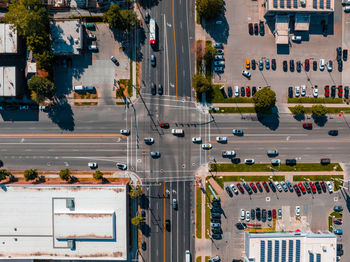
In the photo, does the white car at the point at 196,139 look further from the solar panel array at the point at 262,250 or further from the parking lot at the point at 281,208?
the solar panel array at the point at 262,250

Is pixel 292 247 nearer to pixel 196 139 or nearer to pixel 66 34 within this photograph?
pixel 196 139

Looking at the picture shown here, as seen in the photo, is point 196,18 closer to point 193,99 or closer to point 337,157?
point 193,99

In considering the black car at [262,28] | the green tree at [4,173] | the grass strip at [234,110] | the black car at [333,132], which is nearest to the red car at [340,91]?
the black car at [333,132]

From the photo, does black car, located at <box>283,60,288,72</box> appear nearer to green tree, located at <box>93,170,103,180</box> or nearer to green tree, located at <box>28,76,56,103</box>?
green tree, located at <box>93,170,103,180</box>

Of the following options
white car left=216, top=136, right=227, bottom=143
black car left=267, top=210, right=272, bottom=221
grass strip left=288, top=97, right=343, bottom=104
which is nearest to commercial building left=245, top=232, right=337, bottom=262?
black car left=267, top=210, right=272, bottom=221

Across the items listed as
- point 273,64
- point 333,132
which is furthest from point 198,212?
point 273,64
